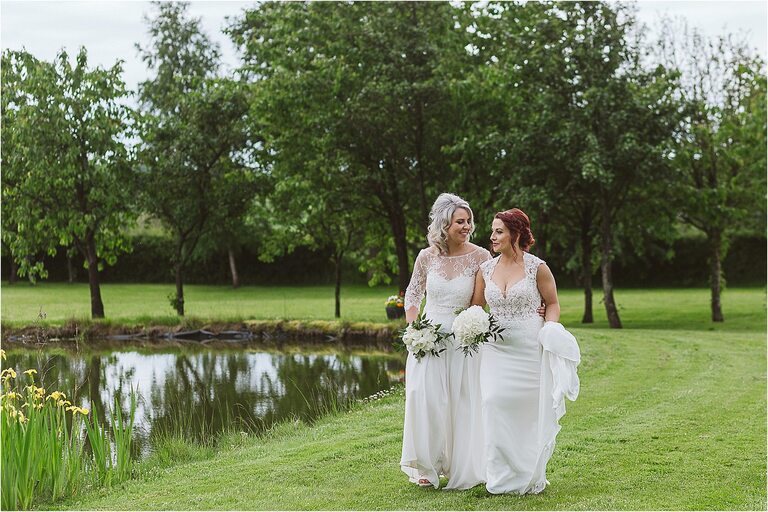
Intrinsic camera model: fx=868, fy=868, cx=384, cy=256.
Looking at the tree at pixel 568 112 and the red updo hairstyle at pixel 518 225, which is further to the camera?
the tree at pixel 568 112

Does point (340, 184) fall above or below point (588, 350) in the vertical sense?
above

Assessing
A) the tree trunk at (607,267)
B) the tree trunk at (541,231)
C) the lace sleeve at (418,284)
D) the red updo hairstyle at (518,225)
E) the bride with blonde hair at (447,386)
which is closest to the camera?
the red updo hairstyle at (518,225)

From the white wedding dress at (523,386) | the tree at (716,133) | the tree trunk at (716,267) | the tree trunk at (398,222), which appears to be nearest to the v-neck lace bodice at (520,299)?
the white wedding dress at (523,386)

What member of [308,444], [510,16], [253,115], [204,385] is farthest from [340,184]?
→ [308,444]

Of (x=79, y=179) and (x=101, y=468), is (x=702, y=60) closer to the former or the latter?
(x=79, y=179)

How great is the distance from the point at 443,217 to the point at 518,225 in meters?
0.60

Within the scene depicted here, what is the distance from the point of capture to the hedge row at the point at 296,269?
42.7m

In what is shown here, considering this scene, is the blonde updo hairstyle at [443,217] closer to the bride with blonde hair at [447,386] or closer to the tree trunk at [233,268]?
the bride with blonde hair at [447,386]

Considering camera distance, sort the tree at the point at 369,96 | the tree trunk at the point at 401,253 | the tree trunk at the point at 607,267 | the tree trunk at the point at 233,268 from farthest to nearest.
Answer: the tree trunk at the point at 233,268 → the tree trunk at the point at 401,253 → the tree trunk at the point at 607,267 → the tree at the point at 369,96

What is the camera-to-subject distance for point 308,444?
9164 millimetres

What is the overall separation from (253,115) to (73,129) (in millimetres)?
5181

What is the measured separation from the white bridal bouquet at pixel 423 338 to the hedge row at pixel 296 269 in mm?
36468

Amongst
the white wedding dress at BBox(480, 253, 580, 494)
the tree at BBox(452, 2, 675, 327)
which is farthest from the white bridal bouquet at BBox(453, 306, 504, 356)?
the tree at BBox(452, 2, 675, 327)

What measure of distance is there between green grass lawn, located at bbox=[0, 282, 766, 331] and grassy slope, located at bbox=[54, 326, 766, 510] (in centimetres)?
A: 1307
